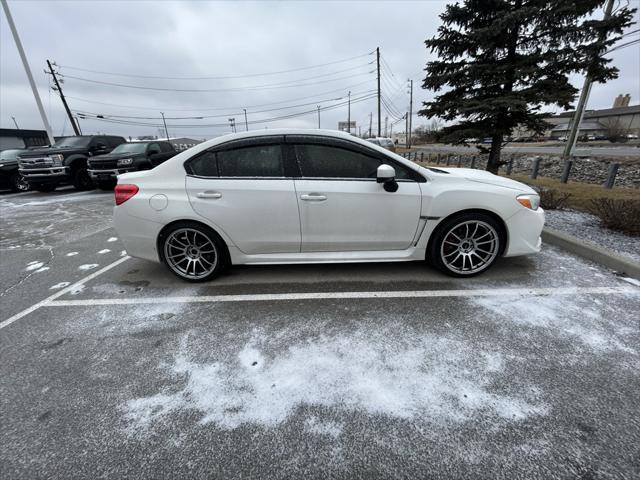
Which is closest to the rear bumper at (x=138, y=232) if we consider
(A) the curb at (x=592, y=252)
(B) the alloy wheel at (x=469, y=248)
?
(B) the alloy wheel at (x=469, y=248)

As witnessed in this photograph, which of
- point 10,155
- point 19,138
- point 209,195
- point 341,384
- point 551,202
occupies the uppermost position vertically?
point 19,138

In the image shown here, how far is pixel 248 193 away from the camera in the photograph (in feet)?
10.1

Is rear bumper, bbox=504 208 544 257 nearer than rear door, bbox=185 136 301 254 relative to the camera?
No

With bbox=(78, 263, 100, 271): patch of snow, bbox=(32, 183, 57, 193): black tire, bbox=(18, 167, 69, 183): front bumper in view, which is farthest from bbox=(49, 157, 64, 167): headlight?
bbox=(78, 263, 100, 271): patch of snow

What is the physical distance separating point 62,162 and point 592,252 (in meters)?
14.4

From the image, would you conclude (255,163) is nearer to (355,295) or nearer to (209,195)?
(209,195)

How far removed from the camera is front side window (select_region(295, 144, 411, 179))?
123 inches

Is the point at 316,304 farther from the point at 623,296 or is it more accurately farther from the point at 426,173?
the point at 623,296

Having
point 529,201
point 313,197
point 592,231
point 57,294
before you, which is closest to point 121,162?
point 57,294

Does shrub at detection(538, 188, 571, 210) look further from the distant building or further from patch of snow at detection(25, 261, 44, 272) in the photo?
the distant building

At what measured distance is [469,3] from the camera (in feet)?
22.5

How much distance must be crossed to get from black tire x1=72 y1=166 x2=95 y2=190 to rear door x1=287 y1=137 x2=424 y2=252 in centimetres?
1159

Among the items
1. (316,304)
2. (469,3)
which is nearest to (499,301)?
(316,304)

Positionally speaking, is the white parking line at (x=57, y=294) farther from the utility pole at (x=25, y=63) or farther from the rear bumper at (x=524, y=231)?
the utility pole at (x=25, y=63)
